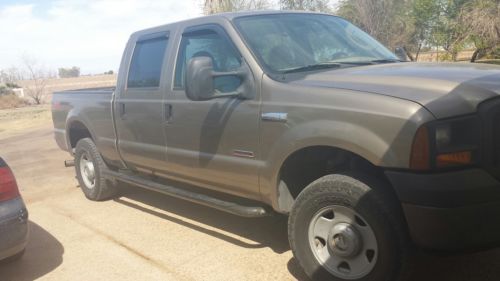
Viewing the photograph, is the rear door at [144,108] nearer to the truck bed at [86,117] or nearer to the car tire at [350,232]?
the truck bed at [86,117]

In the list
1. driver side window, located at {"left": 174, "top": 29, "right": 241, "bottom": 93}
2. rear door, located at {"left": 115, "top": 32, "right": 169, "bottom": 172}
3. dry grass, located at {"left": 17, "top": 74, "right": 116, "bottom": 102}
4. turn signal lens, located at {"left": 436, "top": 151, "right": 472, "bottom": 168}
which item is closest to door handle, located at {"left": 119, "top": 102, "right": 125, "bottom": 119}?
rear door, located at {"left": 115, "top": 32, "right": 169, "bottom": 172}

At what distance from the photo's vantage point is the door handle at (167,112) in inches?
184

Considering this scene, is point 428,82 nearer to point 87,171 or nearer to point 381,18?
point 87,171

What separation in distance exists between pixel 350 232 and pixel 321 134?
26.3 inches

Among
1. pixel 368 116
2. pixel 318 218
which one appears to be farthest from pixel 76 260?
pixel 368 116

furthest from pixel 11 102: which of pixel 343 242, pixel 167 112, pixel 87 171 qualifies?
pixel 343 242

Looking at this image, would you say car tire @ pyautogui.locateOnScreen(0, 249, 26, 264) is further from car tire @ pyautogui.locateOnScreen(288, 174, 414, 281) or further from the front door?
car tire @ pyautogui.locateOnScreen(288, 174, 414, 281)

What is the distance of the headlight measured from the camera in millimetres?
2793

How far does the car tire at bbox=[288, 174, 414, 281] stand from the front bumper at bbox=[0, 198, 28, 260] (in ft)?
7.11

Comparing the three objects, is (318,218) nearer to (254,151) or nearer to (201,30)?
(254,151)

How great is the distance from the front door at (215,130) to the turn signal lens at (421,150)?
4.37 feet

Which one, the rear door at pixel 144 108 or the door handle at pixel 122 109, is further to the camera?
the door handle at pixel 122 109

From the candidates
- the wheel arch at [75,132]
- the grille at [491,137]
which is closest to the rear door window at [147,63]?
the wheel arch at [75,132]

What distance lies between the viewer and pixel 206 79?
3.78m
